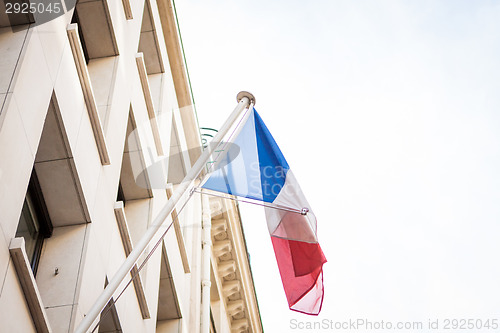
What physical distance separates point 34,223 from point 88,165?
1255 mm

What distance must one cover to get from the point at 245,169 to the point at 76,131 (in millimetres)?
2754

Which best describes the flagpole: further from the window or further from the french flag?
the window

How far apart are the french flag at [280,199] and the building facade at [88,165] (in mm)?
1175

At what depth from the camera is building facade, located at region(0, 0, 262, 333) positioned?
23.4ft

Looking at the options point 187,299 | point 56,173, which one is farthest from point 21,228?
point 187,299

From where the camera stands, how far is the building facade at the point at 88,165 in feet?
23.4

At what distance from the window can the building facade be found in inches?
0.7

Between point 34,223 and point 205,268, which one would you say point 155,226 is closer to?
point 34,223

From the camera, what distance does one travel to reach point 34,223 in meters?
8.96

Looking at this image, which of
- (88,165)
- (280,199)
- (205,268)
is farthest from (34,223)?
(205,268)

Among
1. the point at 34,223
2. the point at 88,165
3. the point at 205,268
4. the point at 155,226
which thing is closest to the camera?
the point at 155,226

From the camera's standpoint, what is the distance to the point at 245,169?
10109mm

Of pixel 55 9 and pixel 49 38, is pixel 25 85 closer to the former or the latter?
pixel 49 38

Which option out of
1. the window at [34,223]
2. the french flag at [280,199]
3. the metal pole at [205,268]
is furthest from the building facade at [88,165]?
the french flag at [280,199]
